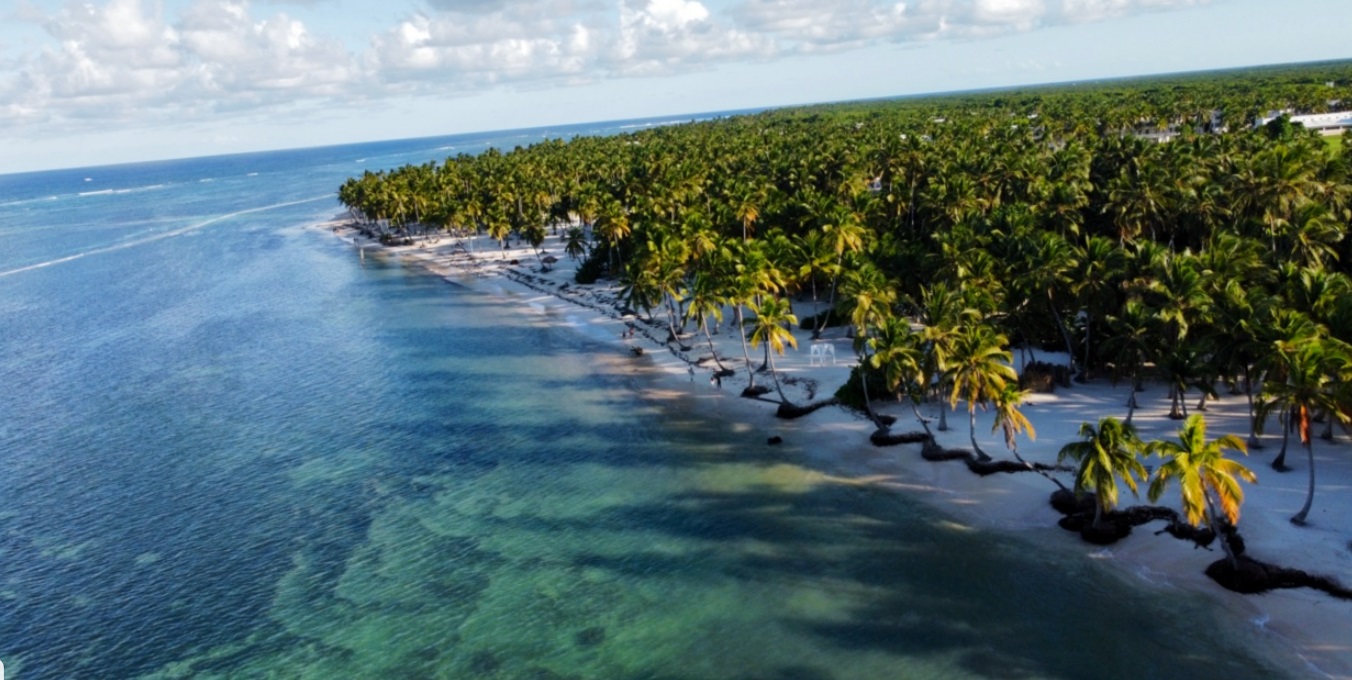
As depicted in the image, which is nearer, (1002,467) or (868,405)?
(1002,467)

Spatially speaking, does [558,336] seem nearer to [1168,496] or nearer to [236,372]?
[236,372]

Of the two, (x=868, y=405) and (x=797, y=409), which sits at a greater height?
(x=868, y=405)

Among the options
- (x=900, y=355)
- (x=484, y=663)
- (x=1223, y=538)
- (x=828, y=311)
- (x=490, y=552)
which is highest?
(x=900, y=355)

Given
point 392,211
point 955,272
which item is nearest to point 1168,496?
point 955,272

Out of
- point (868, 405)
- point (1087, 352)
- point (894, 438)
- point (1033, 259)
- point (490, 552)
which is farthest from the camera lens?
point (1087, 352)

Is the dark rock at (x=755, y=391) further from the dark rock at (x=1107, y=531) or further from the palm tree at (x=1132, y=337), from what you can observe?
the dark rock at (x=1107, y=531)

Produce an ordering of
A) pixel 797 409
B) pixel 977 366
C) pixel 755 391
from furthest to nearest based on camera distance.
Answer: pixel 755 391
pixel 797 409
pixel 977 366

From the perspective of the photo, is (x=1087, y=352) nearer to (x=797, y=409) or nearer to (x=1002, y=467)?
(x=1002, y=467)

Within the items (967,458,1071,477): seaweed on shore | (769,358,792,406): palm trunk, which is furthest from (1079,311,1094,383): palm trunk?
(769,358,792,406): palm trunk

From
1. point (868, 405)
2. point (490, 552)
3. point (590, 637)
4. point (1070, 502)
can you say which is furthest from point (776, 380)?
point (590, 637)
